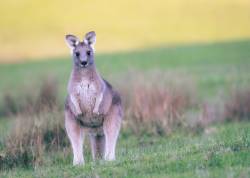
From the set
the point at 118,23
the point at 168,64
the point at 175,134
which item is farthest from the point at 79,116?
the point at 118,23

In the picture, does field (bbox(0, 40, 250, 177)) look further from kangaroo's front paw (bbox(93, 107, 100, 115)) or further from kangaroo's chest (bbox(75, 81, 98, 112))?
kangaroo's chest (bbox(75, 81, 98, 112))

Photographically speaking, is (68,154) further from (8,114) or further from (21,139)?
(8,114)

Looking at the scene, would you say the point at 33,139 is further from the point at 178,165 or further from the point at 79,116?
the point at 178,165

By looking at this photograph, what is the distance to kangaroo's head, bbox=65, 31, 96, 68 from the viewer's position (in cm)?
1065

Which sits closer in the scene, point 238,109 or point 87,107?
point 87,107

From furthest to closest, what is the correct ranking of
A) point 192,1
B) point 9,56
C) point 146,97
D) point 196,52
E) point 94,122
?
point 192,1, point 9,56, point 196,52, point 146,97, point 94,122

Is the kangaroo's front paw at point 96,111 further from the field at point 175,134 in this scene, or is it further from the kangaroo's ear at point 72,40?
the kangaroo's ear at point 72,40

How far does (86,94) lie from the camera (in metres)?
10.7

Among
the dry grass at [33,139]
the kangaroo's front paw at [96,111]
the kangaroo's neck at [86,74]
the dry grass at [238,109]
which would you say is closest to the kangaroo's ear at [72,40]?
the kangaroo's neck at [86,74]

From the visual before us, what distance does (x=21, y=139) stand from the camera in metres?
11.7

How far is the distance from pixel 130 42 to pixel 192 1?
6.07 metres

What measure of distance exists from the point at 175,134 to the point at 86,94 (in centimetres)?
415

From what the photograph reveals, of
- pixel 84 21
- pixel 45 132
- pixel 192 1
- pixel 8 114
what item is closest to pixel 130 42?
pixel 84 21

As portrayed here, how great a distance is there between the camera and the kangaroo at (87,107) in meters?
10.6
